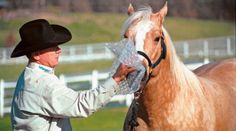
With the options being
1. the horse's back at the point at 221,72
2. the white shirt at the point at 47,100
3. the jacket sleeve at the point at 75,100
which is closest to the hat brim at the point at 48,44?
the white shirt at the point at 47,100

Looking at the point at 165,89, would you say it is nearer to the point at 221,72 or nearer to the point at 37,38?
the point at 37,38

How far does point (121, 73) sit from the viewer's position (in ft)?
15.9

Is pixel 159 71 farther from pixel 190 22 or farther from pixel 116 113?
pixel 190 22

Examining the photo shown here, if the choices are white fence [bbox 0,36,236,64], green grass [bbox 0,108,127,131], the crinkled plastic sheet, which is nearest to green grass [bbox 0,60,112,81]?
white fence [bbox 0,36,236,64]

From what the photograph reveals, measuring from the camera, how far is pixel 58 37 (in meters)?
5.00

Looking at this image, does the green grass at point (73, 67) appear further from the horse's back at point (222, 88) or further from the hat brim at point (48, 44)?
the hat brim at point (48, 44)

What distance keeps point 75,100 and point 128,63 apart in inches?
20.1

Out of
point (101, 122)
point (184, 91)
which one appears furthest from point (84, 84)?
point (184, 91)

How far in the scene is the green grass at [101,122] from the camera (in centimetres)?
1375

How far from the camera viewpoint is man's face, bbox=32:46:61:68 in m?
4.95

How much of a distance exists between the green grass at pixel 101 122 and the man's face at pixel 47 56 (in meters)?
8.02

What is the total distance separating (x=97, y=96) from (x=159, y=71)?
3.83 ft

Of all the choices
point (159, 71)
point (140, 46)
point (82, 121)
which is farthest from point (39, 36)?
point (82, 121)

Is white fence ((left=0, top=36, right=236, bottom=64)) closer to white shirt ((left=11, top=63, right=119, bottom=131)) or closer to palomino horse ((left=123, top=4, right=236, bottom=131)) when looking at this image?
palomino horse ((left=123, top=4, right=236, bottom=131))
